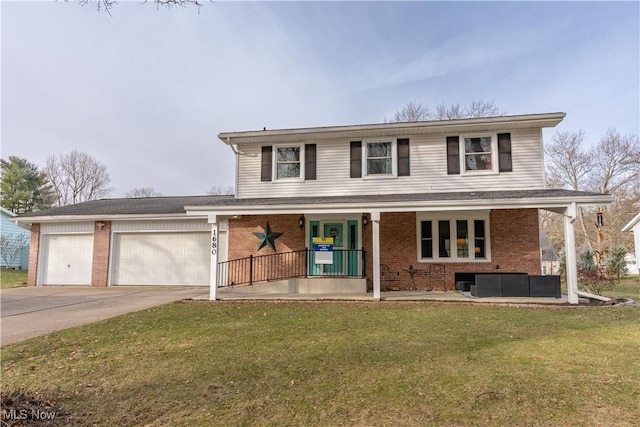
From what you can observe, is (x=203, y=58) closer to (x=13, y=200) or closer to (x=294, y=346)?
(x=294, y=346)

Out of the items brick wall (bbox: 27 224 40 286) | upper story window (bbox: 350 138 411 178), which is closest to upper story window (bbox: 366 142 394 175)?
upper story window (bbox: 350 138 411 178)

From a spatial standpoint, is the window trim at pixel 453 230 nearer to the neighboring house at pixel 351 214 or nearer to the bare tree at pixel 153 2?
the neighboring house at pixel 351 214

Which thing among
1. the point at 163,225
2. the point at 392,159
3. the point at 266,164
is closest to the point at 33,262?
the point at 163,225

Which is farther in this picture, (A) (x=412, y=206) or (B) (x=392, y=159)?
(B) (x=392, y=159)

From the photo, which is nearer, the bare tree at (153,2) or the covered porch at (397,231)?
the bare tree at (153,2)

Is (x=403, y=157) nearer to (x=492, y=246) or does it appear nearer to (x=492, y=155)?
(x=492, y=155)

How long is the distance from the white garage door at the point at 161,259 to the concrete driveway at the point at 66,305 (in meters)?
0.50

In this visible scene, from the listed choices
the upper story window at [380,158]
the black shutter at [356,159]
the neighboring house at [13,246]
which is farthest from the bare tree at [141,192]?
the upper story window at [380,158]

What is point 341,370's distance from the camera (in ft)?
14.4

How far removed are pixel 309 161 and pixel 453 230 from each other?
17.6ft

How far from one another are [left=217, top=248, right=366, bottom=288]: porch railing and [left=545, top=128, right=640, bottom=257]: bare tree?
23650mm

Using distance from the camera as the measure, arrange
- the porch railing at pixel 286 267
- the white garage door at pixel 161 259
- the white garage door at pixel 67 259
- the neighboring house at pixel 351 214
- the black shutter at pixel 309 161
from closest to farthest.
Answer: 1. the neighboring house at pixel 351 214
2. the porch railing at pixel 286 267
3. the black shutter at pixel 309 161
4. the white garage door at pixel 161 259
5. the white garage door at pixel 67 259

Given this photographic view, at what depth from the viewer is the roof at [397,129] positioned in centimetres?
1121

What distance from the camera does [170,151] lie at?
28422mm
